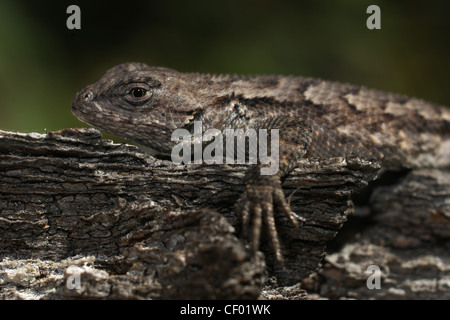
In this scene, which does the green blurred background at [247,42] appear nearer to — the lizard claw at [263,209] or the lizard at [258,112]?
the lizard at [258,112]

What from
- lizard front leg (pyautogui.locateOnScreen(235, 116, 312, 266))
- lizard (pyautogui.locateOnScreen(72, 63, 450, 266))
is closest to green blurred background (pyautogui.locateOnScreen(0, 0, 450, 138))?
lizard (pyautogui.locateOnScreen(72, 63, 450, 266))

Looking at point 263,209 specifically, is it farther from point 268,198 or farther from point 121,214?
point 121,214

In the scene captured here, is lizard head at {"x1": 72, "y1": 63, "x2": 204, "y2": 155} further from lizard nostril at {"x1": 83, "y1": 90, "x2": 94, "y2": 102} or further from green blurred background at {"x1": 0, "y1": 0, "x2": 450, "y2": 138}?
green blurred background at {"x1": 0, "y1": 0, "x2": 450, "y2": 138}

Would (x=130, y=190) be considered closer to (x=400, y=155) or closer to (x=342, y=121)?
(x=342, y=121)

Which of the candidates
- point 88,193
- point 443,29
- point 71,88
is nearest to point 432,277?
point 88,193

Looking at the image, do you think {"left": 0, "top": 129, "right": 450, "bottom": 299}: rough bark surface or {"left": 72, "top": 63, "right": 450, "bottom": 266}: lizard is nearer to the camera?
{"left": 0, "top": 129, "right": 450, "bottom": 299}: rough bark surface

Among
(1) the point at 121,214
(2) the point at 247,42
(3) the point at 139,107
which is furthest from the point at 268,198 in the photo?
(2) the point at 247,42

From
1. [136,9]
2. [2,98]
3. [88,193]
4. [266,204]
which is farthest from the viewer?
[136,9]
